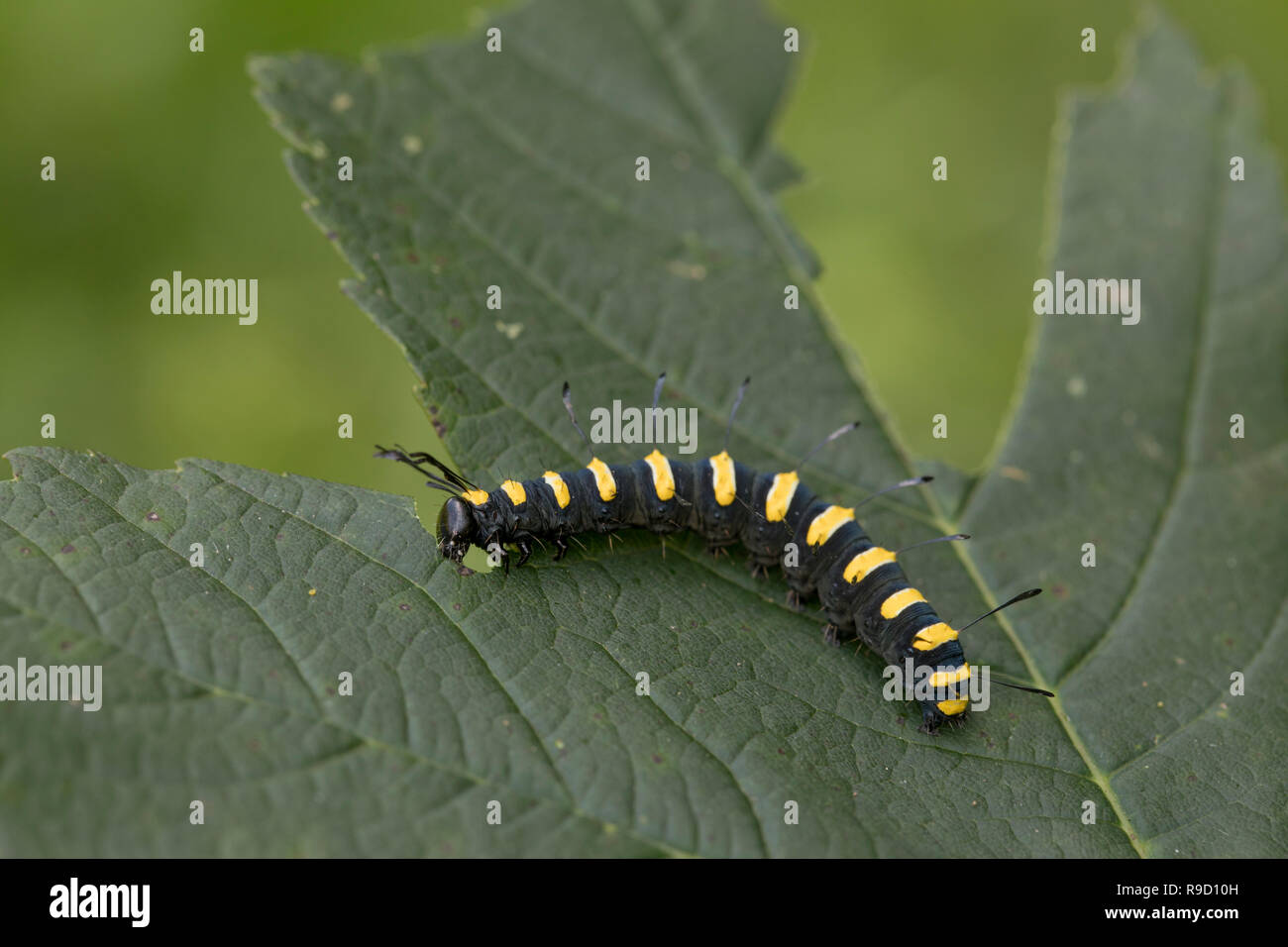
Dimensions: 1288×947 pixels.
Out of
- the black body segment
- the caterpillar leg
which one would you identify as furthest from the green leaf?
the black body segment

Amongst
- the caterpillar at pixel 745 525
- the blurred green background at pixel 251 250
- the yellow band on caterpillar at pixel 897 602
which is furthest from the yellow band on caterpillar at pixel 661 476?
the blurred green background at pixel 251 250

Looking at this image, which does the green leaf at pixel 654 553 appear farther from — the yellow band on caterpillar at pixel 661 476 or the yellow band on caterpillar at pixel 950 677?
the yellow band on caterpillar at pixel 661 476

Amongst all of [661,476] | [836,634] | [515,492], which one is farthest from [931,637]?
[515,492]

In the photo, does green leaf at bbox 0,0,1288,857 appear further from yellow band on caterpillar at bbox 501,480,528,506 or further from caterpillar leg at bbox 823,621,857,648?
yellow band on caterpillar at bbox 501,480,528,506

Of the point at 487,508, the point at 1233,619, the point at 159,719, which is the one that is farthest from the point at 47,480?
the point at 1233,619

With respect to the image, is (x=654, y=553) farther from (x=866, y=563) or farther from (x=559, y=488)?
(x=866, y=563)

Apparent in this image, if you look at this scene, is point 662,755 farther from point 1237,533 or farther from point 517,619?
point 1237,533
